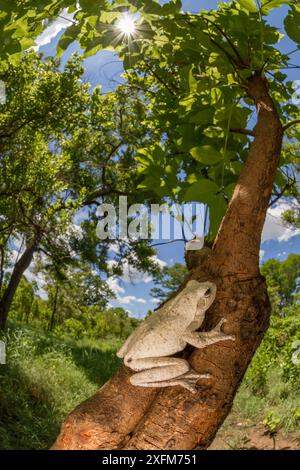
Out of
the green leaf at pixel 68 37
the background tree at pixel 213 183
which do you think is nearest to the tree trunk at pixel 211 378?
the background tree at pixel 213 183

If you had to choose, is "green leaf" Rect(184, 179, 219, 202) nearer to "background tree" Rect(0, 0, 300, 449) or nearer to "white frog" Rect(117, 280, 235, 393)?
"background tree" Rect(0, 0, 300, 449)

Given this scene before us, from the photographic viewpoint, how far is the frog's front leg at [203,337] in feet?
4.03

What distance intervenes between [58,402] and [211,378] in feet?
17.2

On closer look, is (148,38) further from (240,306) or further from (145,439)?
(145,439)

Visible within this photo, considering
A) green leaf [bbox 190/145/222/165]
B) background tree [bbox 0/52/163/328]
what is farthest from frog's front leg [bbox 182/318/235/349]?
background tree [bbox 0/52/163/328]

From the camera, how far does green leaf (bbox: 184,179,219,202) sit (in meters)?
1.51

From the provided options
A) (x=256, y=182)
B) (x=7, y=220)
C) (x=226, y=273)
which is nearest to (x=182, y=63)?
(x=256, y=182)

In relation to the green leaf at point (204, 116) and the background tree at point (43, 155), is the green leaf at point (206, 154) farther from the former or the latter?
the background tree at point (43, 155)

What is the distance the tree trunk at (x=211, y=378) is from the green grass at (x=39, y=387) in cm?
396

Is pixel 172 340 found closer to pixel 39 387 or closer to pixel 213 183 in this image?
pixel 213 183

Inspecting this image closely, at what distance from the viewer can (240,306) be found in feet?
4.25

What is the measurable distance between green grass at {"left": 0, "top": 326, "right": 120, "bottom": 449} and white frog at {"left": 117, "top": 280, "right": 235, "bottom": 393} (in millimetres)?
4058

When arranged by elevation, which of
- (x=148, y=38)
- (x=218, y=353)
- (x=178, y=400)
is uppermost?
(x=148, y=38)
